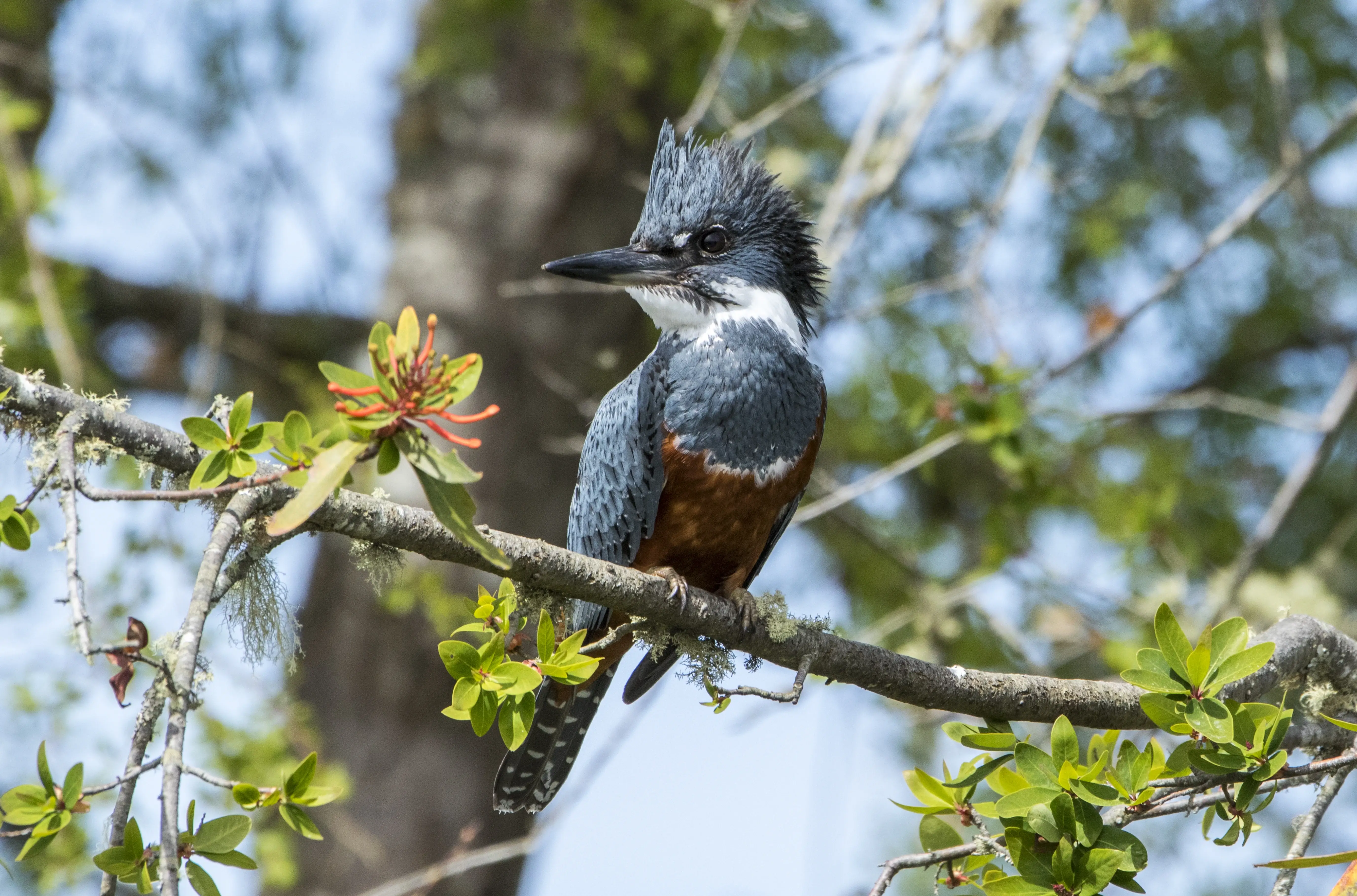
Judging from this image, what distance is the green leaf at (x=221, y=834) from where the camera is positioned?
165 centimetres

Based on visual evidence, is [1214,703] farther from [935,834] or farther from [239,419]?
[239,419]

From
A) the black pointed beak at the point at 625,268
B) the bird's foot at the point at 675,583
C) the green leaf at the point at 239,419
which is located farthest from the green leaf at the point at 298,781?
the black pointed beak at the point at 625,268

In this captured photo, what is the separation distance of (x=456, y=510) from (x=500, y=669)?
43 cm

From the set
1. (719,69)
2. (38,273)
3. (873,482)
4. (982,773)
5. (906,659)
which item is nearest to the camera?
(982,773)

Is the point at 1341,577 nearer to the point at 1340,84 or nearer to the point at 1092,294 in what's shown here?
the point at 1092,294

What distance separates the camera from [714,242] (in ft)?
11.7

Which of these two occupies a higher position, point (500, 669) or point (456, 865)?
point (456, 865)

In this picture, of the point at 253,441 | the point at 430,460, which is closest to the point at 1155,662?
the point at 430,460

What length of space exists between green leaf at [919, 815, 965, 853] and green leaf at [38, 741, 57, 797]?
56.3 inches

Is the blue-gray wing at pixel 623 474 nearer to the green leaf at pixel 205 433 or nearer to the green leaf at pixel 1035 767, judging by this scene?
the green leaf at pixel 1035 767

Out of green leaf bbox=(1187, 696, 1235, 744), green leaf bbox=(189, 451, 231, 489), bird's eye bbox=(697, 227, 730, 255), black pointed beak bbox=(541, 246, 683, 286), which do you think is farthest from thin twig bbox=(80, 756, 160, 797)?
bird's eye bbox=(697, 227, 730, 255)

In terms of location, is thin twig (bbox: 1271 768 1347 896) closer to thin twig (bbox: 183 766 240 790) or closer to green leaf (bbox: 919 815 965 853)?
green leaf (bbox: 919 815 965 853)

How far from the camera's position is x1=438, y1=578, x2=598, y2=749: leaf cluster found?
1.89m

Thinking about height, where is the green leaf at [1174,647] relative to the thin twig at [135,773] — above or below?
above
